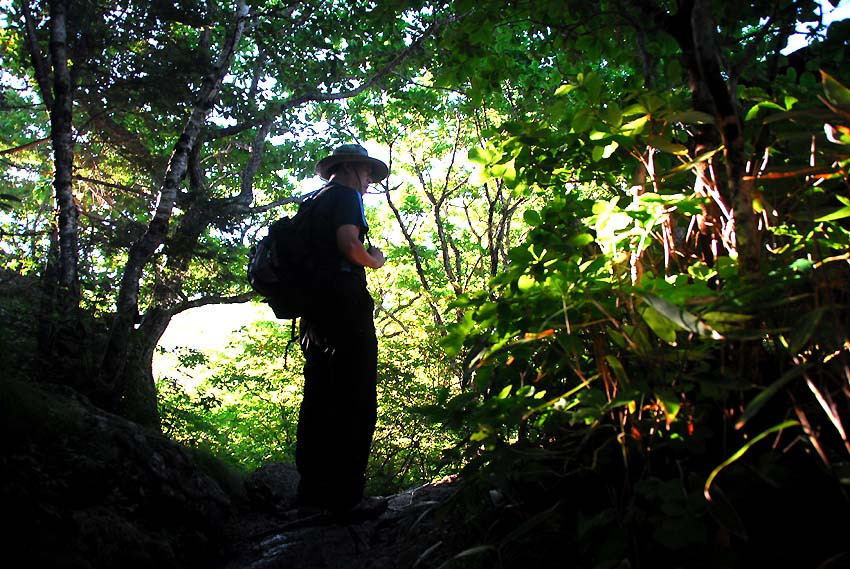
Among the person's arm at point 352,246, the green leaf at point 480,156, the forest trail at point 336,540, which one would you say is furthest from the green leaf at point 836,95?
the person's arm at point 352,246

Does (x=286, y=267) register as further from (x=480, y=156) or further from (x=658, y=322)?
(x=658, y=322)

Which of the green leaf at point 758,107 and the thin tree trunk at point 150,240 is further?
the thin tree trunk at point 150,240

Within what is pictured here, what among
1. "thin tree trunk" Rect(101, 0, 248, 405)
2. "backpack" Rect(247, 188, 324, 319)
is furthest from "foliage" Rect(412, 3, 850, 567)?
"thin tree trunk" Rect(101, 0, 248, 405)

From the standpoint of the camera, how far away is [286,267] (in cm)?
353

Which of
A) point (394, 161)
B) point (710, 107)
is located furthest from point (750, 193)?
point (394, 161)

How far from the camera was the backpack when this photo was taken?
3506mm

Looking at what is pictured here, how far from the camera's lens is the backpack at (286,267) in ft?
11.5

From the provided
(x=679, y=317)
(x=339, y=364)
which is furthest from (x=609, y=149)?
(x=339, y=364)

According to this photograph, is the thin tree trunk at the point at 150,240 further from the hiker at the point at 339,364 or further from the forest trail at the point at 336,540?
the hiker at the point at 339,364

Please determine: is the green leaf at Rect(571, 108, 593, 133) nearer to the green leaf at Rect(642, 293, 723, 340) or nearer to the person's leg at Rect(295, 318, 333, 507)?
the green leaf at Rect(642, 293, 723, 340)

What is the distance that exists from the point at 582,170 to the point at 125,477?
2779 mm

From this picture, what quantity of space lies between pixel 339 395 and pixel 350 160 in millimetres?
1549

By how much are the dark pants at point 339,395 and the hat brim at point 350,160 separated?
0.85 m

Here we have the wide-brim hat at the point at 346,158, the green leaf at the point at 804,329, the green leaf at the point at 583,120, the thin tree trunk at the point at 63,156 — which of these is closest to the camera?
the green leaf at the point at 804,329
